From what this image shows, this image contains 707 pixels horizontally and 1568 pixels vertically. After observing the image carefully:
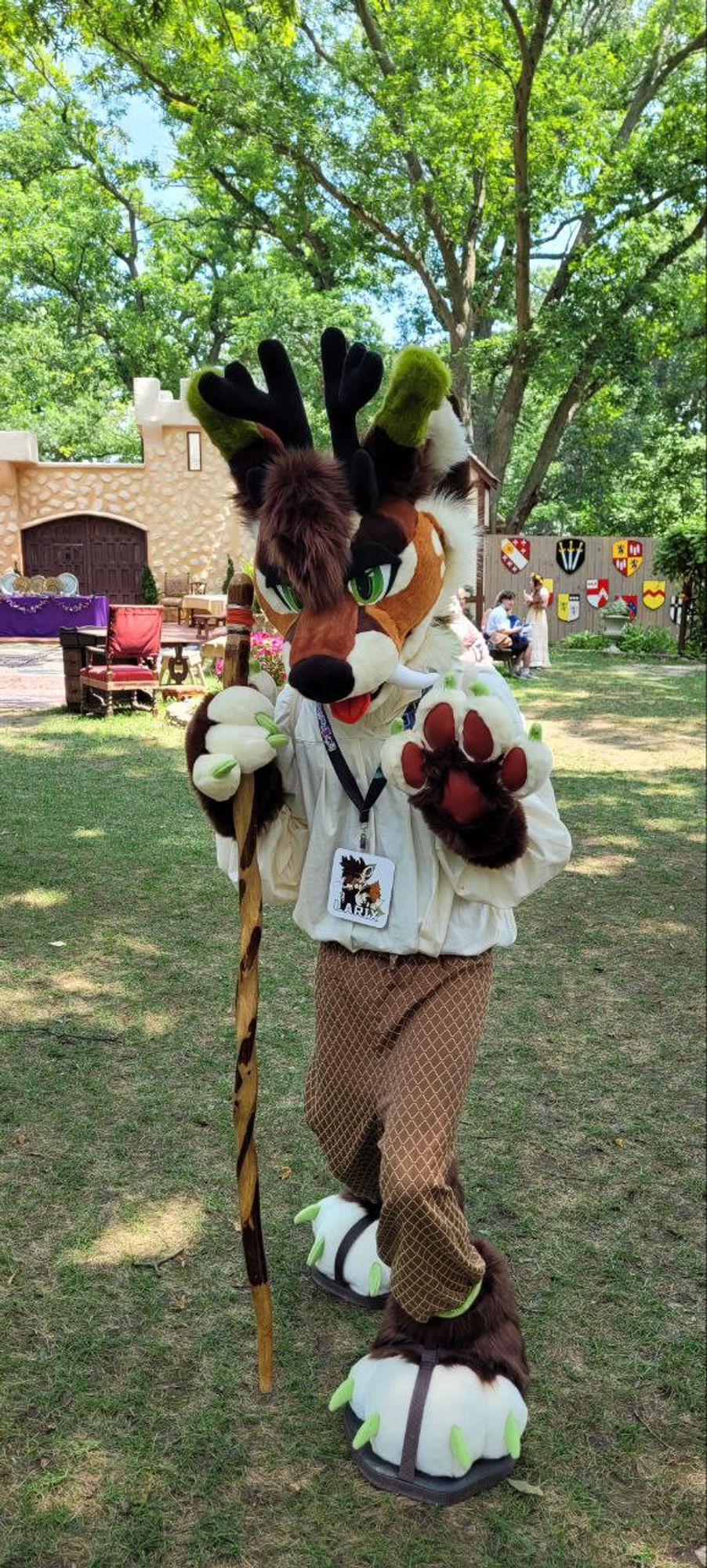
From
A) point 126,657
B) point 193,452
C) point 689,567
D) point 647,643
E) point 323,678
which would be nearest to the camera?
point 323,678

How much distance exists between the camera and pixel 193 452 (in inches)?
864

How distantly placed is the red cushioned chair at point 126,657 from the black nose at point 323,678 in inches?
343

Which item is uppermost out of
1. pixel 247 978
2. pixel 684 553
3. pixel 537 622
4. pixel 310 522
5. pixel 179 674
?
pixel 684 553

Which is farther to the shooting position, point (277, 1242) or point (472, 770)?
point (277, 1242)

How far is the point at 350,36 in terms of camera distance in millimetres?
19031

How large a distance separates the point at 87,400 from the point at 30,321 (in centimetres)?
272

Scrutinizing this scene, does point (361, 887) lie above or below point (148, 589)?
below

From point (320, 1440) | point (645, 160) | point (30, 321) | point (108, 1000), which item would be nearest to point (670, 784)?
point (108, 1000)

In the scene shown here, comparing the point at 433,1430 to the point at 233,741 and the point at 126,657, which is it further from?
the point at 126,657

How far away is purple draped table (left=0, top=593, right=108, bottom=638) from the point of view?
18.3 metres

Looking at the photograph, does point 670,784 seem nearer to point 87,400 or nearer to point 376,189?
point 376,189

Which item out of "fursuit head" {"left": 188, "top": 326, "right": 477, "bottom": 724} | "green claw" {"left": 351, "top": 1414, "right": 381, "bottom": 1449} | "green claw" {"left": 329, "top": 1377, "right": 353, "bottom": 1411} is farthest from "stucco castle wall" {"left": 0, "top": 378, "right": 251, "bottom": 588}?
"green claw" {"left": 351, "top": 1414, "right": 381, "bottom": 1449}

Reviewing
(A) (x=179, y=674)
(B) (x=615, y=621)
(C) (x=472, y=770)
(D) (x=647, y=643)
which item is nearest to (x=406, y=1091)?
(C) (x=472, y=770)

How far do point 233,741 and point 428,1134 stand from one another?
83 cm
